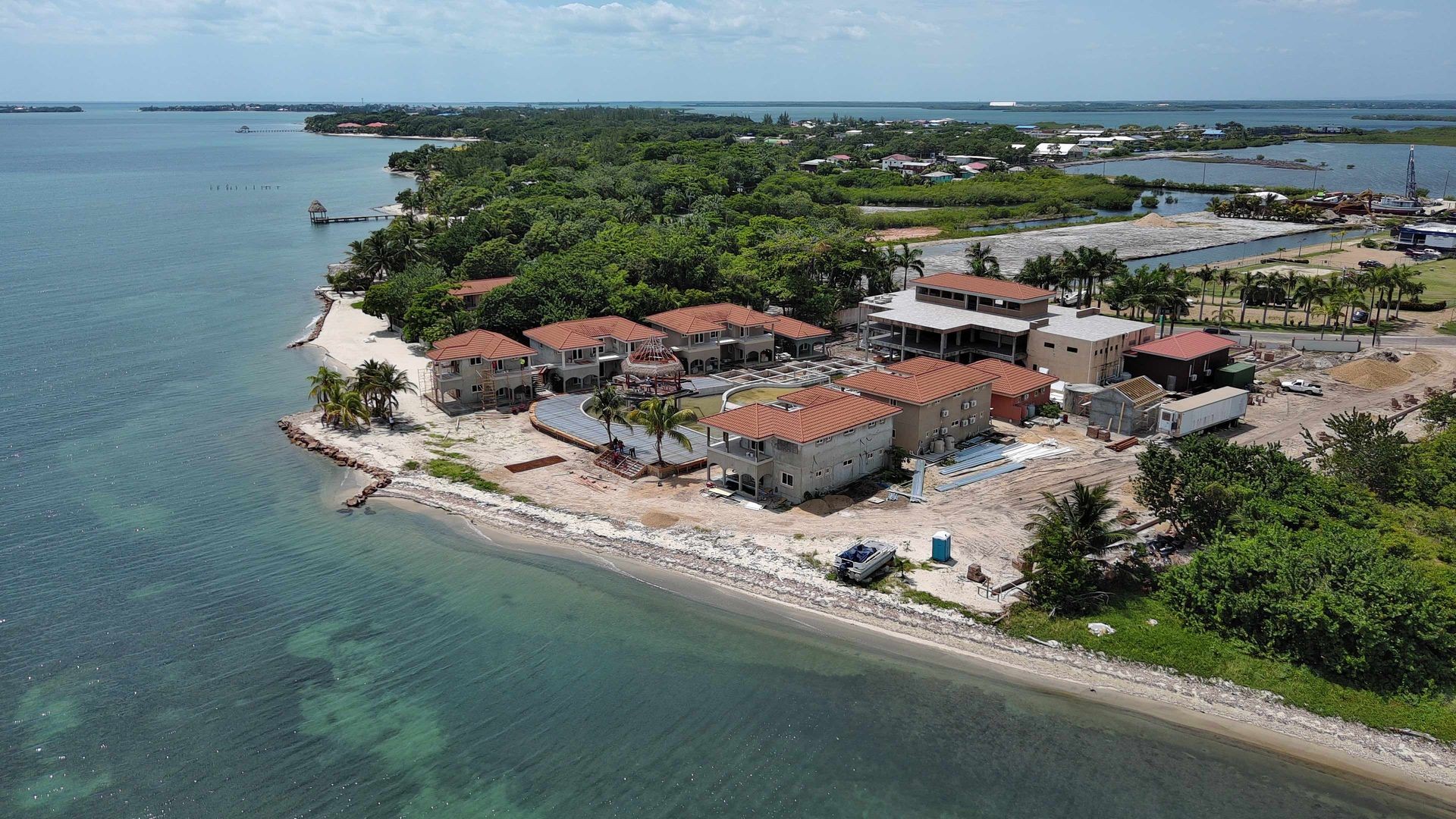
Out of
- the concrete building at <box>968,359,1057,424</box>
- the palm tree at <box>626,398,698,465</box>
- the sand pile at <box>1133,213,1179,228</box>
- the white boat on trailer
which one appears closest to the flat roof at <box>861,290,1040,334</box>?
the concrete building at <box>968,359,1057,424</box>

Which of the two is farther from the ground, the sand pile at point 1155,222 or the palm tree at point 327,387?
the sand pile at point 1155,222

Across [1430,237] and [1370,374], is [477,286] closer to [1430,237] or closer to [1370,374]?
[1370,374]

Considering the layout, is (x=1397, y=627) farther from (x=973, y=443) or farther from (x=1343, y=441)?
(x=973, y=443)

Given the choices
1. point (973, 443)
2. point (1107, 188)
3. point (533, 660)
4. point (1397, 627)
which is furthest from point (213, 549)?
point (1107, 188)

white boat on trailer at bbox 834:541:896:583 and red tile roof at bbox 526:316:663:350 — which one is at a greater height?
red tile roof at bbox 526:316:663:350

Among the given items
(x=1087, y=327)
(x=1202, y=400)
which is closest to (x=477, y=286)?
(x=1087, y=327)

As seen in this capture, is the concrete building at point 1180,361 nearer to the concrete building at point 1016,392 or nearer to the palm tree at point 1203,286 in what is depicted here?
the concrete building at point 1016,392

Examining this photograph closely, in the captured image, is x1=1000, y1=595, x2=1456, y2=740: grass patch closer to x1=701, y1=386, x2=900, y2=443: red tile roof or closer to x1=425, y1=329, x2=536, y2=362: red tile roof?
x1=701, y1=386, x2=900, y2=443: red tile roof

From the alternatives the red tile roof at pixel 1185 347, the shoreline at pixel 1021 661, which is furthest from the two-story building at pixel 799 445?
the red tile roof at pixel 1185 347
